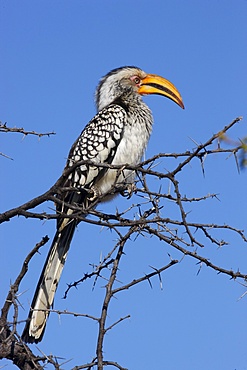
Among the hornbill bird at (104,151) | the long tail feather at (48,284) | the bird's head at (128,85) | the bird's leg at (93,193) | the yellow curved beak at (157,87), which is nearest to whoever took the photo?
the long tail feather at (48,284)

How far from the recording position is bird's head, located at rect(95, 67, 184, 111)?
5.51m

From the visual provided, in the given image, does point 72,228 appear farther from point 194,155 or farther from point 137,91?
point 194,155

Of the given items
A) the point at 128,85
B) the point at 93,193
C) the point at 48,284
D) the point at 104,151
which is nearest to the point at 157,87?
the point at 128,85

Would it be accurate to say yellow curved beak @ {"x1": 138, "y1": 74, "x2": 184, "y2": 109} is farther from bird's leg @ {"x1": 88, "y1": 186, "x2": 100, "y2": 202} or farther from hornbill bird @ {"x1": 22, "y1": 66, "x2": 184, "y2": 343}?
bird's leg @ {"x1": 88, "y1": 186, "x2": 100, "y2": 202}

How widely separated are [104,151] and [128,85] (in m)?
1.10

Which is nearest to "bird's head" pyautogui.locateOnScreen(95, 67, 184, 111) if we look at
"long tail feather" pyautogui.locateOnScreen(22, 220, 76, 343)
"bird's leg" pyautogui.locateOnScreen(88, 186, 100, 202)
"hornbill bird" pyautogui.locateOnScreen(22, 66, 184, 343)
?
"hornbill bird" pyautogui.locateOnScreen(22, 66, 184, 343)

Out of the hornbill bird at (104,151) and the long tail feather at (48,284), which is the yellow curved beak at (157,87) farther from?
the long tail feather at (48,284)

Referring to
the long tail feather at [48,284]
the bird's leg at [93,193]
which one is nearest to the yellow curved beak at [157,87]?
the bird's leg at [93,193]

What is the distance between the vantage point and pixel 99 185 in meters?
4.64

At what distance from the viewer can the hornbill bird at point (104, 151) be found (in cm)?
412

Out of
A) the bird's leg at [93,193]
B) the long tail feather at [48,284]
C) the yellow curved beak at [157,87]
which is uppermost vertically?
the yellow curved beak at [157,87]

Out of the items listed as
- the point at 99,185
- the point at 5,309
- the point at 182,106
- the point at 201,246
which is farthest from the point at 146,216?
the point at 182,106

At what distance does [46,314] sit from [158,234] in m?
1.17

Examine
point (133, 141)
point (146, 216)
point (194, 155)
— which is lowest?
point (194, 155)
